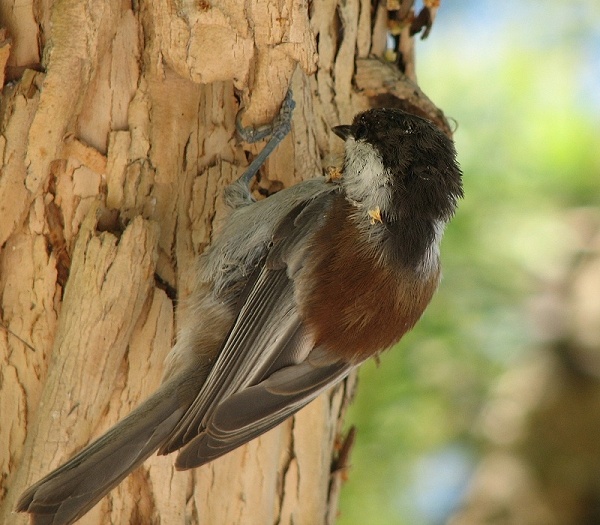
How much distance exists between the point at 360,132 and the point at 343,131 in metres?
0.09

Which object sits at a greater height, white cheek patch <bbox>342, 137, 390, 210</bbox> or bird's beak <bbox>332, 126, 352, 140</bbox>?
bird's beak <bbox>332, 126, 352, 140</bbox>

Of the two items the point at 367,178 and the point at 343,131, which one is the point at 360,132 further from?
→ the point at 367,178

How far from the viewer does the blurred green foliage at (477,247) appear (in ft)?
12.6

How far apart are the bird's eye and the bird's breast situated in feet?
1.11

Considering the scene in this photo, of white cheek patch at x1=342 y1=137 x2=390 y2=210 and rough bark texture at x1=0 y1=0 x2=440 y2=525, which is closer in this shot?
rough bark texture at x1=0 y1=0 x2=440 y2=525

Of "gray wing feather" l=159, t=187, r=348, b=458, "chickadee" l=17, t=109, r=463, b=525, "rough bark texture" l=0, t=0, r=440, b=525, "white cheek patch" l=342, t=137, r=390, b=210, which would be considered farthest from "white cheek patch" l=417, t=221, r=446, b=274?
"rough bark texture" l=0, t=0, r=440, b=525

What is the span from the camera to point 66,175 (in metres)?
2.63

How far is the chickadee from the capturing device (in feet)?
7.79

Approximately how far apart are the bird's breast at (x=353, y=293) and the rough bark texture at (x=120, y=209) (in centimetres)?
47

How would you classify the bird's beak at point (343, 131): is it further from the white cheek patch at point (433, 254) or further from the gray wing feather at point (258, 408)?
the gray wing feather at point (258, 408)

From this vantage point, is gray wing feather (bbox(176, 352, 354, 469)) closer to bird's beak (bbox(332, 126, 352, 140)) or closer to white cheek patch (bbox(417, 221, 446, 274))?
white cheek patch (bbox(417, 221, 446, 274))

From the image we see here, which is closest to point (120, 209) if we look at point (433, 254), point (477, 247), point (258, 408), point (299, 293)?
point (299, 293)

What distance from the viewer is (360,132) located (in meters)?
2.77

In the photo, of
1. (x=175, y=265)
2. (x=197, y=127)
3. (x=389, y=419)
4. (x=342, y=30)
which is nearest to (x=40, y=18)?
(x=197, y=127)
